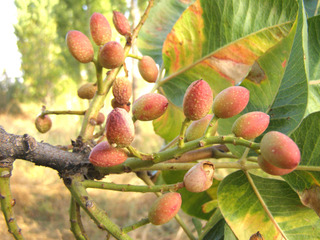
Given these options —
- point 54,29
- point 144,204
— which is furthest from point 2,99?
point 144,204

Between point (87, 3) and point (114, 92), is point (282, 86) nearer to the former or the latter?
point (114, 92)

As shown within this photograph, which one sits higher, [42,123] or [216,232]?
[42,123]

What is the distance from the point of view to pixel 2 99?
40.8 feet

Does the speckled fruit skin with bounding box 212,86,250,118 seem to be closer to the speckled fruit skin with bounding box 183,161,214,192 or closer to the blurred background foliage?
the speckled fruit skin with bounding box 183,161,214,192

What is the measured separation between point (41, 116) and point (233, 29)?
0.55 metres

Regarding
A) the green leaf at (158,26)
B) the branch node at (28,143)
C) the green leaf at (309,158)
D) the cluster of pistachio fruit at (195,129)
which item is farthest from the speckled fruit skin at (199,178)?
the green leaf at (158,26)

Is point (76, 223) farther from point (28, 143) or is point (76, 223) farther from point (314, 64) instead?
point (314, 64)

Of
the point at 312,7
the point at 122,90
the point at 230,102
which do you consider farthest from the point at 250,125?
the point at 312,7

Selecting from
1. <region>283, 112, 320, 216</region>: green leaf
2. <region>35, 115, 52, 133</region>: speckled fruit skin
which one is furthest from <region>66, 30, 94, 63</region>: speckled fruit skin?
<region>283, 112, 320, 216</region>: green leaf

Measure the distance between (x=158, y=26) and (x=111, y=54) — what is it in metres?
0.41

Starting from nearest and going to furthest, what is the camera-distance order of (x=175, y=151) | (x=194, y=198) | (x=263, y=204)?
1. (x=175, y=151)
2. (x=263, y=204)
3. (x=194, y=198)

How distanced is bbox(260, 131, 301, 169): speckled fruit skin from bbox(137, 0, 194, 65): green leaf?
0.60 metres

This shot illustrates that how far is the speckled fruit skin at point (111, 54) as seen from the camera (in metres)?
0.59

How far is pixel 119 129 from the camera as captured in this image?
1.38ft
